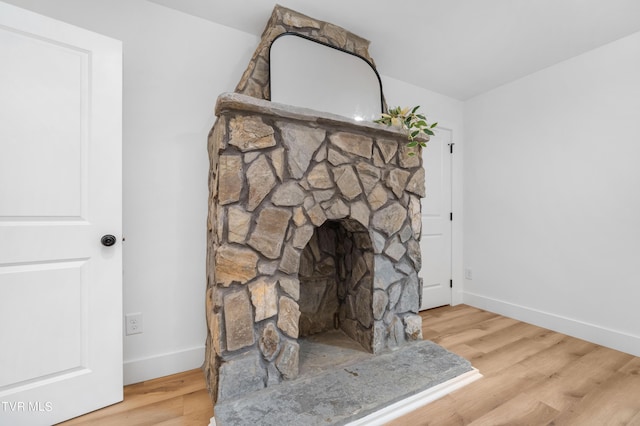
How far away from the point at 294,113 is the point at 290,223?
2.10 ft

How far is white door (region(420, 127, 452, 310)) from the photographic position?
9.80 feet

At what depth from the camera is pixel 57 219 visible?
136 cm

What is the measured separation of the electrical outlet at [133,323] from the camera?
169 cm

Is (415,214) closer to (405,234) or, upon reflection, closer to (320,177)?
(405,234)

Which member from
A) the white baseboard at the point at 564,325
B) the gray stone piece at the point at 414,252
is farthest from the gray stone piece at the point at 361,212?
the white baseboard at the point at 564,325

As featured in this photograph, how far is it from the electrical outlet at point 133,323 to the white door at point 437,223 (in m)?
2.56

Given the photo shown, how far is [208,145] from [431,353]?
215cm

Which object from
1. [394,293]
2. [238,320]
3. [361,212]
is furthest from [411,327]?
[238,320]

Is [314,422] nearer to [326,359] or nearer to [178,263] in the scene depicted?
[326,359]

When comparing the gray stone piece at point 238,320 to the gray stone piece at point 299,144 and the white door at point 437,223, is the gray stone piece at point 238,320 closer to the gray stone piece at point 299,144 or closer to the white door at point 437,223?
the gray stone piece at point 299,144

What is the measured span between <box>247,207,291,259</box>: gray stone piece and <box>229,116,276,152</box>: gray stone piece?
0.36 metres

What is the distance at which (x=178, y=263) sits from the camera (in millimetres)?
1836

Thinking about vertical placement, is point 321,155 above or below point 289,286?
above

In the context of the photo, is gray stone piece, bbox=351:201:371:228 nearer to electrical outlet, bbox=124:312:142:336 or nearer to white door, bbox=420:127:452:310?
white door, bbox=420:127:452:310
